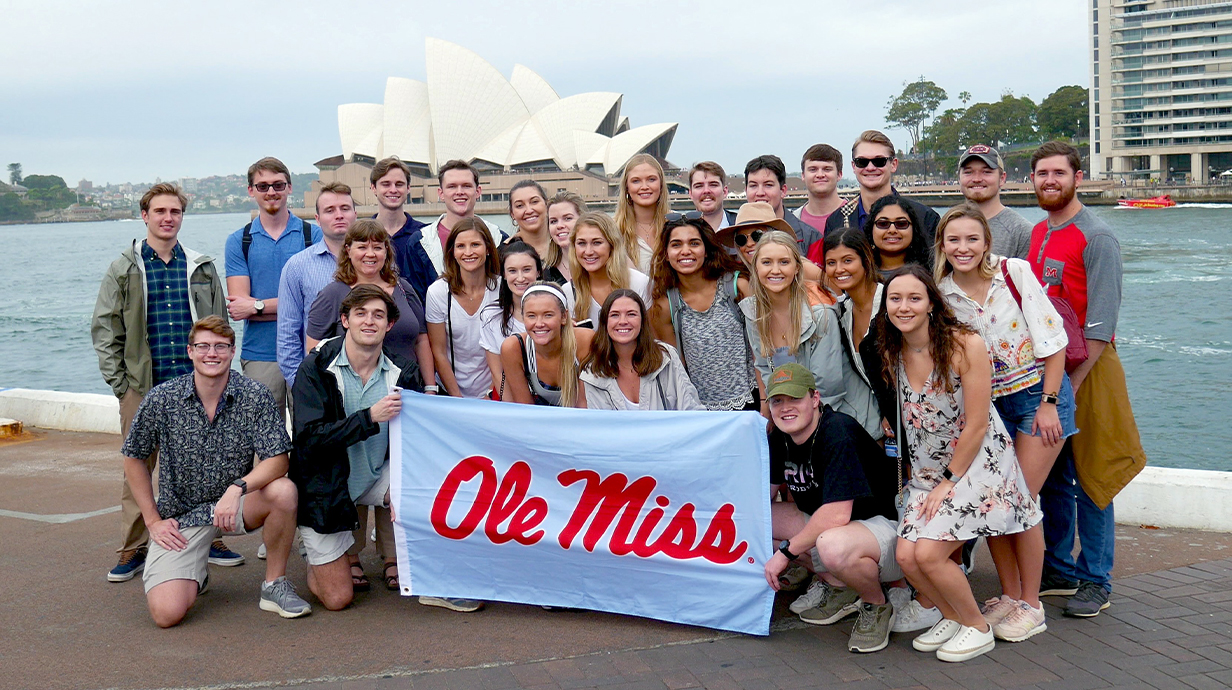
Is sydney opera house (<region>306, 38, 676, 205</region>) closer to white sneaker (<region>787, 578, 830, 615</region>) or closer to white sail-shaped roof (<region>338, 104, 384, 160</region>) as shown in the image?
white sail-shaped roof (<region>338, 104, 384, 160</region>)

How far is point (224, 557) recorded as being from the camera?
5203 millimetres

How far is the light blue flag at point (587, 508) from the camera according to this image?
4.11 metres

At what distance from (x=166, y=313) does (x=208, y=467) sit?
1147 millimetres

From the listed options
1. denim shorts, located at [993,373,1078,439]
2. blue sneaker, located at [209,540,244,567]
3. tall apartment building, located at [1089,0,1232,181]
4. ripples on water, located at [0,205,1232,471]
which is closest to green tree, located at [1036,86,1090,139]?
tall apartment building, located at [1089,0,1232,181]

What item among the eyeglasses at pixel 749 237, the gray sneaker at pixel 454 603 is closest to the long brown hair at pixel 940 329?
the eyeglasses at pixel 749 237

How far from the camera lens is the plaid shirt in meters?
5.18

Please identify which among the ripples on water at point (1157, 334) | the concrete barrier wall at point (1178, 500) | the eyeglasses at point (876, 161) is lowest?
the ripples on water at point (1157, 334)

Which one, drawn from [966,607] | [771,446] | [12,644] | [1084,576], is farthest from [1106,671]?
[12,644]

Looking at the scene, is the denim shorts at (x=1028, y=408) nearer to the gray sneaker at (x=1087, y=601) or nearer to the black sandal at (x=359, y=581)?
the gray sneaker at (x=1087, y=601)

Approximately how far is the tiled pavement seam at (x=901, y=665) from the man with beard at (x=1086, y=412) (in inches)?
10.8

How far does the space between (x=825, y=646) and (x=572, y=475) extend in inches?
49.5

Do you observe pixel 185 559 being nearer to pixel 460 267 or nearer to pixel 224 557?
pixel 224 557

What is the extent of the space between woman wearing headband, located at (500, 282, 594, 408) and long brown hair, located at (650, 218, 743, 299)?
42 centimetres

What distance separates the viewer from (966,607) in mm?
3816
